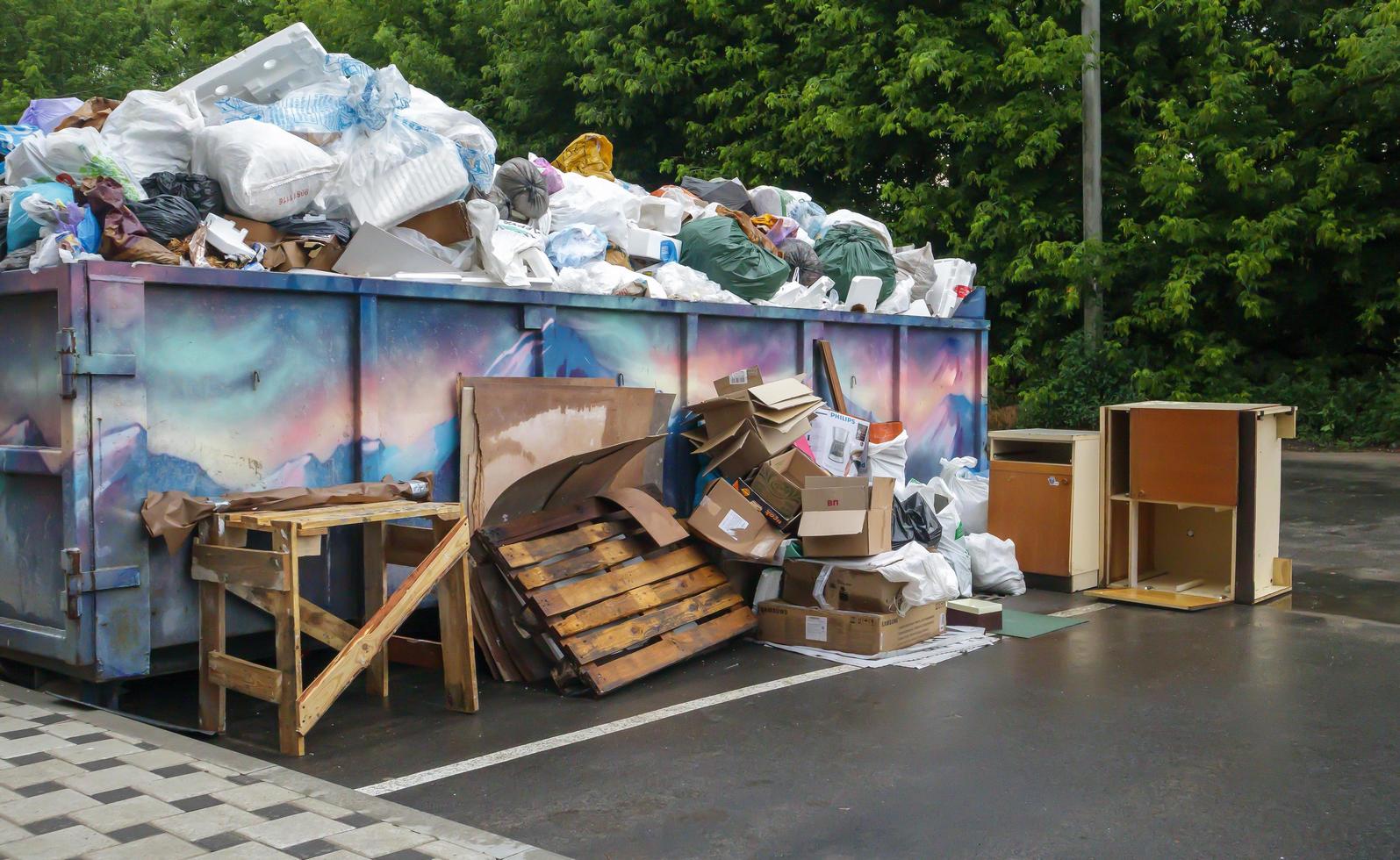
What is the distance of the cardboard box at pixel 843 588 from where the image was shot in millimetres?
5621

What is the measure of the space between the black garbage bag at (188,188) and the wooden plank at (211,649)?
1.62m

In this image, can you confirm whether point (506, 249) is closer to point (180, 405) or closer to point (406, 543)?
point (406, 543)

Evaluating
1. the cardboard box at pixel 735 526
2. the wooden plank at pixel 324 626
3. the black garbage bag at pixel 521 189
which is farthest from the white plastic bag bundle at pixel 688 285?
the wooden plank at pixel 324 626

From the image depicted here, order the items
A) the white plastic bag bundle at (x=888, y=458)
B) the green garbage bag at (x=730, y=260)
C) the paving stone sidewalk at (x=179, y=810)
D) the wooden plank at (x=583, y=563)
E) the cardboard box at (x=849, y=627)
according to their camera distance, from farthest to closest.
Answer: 1. the white plastic bag bundle at (x=888, y=458)
2. the green garbage bag at (x=730, y=260)
3. the cardboard box at (x=849, y=627)
4. the wooden plank at (x=583, y=563)
5. the paving stone sidewalk at (x=179, y=810)

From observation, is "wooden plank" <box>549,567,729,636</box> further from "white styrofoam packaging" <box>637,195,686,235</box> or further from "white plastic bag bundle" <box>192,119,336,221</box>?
"white styrofoam packaging" <box>637,195,686,235</box>

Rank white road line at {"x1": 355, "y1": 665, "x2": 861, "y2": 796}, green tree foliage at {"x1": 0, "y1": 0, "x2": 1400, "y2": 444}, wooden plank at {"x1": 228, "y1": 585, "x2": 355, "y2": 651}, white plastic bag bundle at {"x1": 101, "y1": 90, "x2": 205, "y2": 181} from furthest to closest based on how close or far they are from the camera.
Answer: green tree foliage at {"x1": 0, "y1": 0, "x2": 1400, "y2": 444} < white plastic bag bundle at {"x1": 101, "y1": 90, "x2": 205, "y2": 181} < wooden plank at {"x1": 228, "y1": 585, "x2": 355, "y2": 651} < white road line at {"x1": 355, "y1": 665, "x2": 861, "y2": 796}

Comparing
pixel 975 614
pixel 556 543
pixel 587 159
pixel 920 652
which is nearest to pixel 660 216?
pixel 587 159

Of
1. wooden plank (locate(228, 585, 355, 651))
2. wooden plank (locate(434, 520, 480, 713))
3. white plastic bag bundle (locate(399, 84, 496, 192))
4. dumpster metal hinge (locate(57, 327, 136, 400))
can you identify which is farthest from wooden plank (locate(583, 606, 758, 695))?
white plastic bag bundle (locate(399, 84, 496, 192))

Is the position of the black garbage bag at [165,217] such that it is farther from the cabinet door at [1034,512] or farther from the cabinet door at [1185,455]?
the cabinet door at [1185,455]

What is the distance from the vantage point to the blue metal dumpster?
420 centimetres

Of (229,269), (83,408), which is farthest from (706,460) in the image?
(83,408)

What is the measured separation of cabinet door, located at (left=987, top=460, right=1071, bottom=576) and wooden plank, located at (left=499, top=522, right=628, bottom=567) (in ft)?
9.23

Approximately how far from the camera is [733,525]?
19.1 feet

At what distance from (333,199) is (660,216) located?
220 cm
